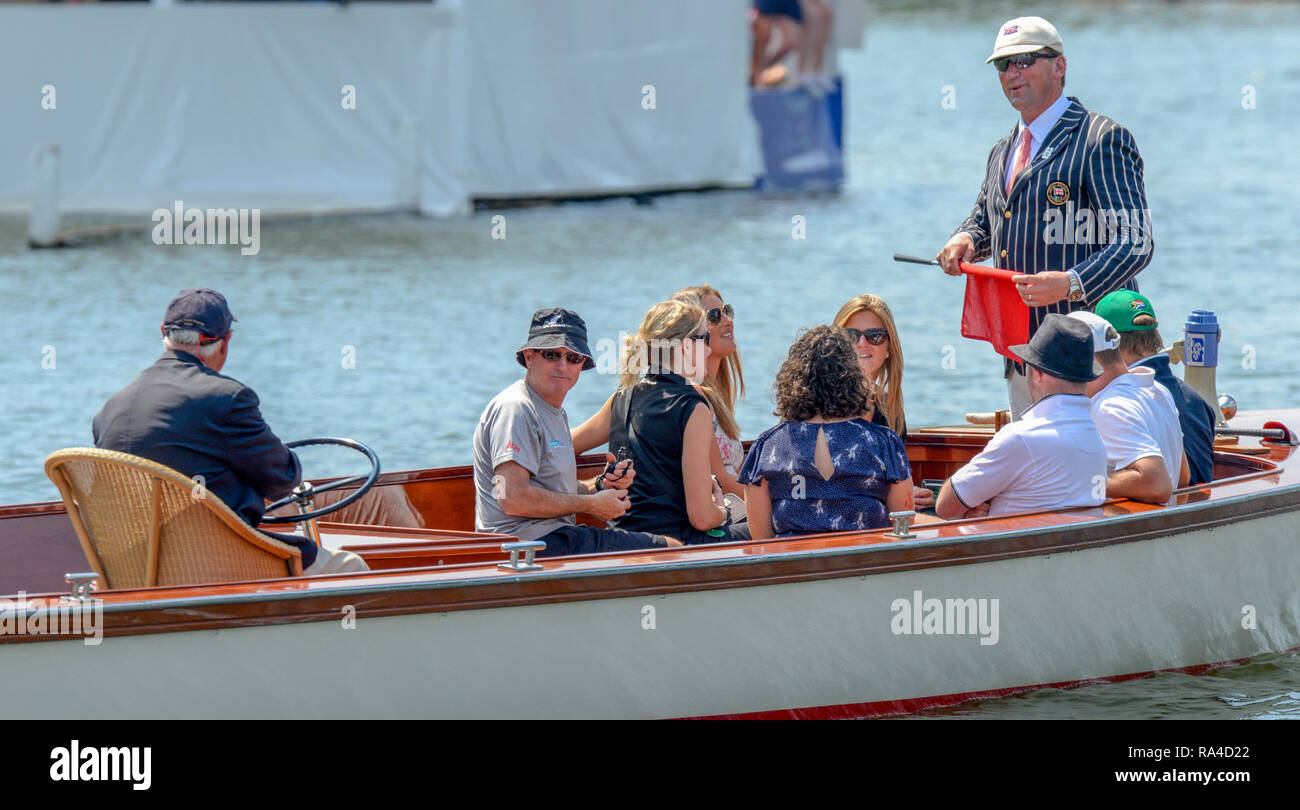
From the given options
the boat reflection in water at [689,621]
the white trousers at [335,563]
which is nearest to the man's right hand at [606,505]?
the boat reflection in water at [689,621]

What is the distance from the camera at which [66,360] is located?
13273 millimetres

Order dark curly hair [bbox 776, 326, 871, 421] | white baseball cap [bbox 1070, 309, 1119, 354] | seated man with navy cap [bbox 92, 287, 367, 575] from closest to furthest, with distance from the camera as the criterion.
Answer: seated man with navy cap [bbox 92, 287, 367, 575]
dark curly hair [bbox 776, 326, 871, 421]
white baseball cap [bbox 1070, 309, 1119, 354]

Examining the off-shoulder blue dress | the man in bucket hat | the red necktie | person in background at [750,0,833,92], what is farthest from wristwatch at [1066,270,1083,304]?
person in background at [750,0,833,92]

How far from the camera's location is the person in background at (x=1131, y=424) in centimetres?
539

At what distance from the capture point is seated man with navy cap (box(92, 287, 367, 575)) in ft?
15.5

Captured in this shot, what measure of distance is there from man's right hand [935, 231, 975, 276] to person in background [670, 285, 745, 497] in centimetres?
74

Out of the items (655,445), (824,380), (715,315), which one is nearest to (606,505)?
(655,445)

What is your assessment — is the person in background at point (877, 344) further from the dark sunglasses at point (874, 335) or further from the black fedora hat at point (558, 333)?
the black fedora hat at point (558, 333)

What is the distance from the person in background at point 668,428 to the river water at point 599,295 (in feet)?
3.54

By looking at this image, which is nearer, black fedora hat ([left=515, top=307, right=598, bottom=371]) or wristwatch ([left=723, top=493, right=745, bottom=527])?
black fedora hat ([left=515, top=307, right=598, bottom=371])

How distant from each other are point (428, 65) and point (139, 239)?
3.47 metres

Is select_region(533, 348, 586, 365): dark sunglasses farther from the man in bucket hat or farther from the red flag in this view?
the red flag

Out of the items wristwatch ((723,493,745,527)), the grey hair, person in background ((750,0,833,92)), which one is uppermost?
person in background ((750,0,833,92))

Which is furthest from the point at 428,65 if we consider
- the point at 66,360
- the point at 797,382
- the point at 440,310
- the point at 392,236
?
the point at 797,382
